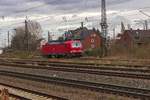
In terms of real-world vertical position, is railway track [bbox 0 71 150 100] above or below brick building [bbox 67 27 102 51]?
below

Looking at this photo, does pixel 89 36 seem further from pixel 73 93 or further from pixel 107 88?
pixel 73 93

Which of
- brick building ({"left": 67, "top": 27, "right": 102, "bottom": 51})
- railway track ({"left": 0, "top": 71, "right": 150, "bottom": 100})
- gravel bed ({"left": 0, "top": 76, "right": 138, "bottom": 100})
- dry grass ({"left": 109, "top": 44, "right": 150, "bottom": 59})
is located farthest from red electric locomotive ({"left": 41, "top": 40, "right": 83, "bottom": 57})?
brick building ({"left": 67, "top": 27, "right": 102, "bottom": 51})

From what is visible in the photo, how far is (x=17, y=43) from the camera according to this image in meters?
114

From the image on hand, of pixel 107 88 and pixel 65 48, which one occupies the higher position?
Answer: pixel 65 48

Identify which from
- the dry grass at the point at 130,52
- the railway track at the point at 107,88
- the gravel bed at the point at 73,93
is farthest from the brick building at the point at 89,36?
the gravel bed at the point at 73,93

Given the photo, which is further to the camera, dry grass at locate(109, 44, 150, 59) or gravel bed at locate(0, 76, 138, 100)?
dry grass at locate(109, 44, 150, 59)

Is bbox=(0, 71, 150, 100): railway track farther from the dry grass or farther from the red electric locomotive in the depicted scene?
the red electric locomotive

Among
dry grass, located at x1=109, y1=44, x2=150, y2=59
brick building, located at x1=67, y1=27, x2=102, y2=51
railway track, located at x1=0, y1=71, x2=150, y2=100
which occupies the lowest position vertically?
railway track, located at x1=0, y1=71, x2=150, y2=100

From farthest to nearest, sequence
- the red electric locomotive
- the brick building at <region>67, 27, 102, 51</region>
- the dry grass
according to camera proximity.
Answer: the brick building at <region>67, 27, 102, 51</region>, the red electric locomotive, the dry grass

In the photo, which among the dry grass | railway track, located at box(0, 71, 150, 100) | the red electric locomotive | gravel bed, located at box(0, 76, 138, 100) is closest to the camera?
railway track, located at box(0, 71, 150, 100)

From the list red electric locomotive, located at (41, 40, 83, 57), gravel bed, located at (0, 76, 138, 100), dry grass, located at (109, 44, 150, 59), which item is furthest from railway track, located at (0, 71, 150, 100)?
red electric locomotive, located at (41, 40, 83, 57)

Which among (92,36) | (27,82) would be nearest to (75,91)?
(27,82)

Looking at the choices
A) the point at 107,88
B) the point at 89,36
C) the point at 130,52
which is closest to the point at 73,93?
the point at 107,88

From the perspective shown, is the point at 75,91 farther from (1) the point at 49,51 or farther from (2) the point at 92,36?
(2) the point at 92,36
